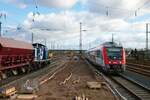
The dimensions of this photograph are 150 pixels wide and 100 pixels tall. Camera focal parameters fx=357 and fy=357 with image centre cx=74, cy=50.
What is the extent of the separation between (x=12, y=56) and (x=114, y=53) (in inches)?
415

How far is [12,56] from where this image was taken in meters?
34.2

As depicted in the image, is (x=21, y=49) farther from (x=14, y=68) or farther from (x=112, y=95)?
(x=112, y=95)

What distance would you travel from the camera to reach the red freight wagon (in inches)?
1203

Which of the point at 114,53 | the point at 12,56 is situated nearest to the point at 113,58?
the point at 114,53

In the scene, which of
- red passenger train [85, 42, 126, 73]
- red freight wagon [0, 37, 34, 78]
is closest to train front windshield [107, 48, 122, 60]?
red passenger train [85, 42, 126, 73]

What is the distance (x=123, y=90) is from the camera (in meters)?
23.3

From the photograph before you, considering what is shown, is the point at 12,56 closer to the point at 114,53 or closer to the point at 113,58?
the point at 113,58

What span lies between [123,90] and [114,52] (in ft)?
46.4

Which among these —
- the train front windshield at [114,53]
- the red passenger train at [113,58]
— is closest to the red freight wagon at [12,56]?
the red passenger train at [113,58]

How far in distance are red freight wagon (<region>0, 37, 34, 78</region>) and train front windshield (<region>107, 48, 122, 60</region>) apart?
9.42m

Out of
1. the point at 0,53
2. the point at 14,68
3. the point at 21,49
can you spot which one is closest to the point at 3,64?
the point at 0,53

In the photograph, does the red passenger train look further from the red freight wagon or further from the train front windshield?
the red freight wagon

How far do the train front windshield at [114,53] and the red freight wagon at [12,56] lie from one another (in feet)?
30.9

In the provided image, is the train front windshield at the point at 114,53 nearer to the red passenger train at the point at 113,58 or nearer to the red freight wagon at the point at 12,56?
the red passenger train at the point at 113,58
